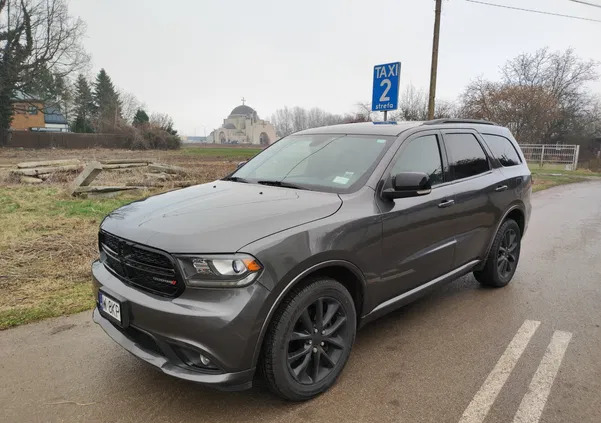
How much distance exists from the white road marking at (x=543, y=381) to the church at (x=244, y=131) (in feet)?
353

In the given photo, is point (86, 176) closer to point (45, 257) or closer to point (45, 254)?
point (45, 254)

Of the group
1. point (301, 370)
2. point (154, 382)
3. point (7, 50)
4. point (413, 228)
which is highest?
point (7, 50)

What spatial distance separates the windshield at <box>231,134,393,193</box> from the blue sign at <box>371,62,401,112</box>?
17.9 ft

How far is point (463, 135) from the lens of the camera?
4254 millimetres

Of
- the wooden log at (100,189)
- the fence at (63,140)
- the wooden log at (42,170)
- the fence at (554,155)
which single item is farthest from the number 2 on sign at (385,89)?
the fence at (63,140)

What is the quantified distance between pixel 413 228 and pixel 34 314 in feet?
11.6

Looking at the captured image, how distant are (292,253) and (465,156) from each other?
99.9 inches

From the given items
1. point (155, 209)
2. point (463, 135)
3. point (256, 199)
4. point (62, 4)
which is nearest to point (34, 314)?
point (155, 209)

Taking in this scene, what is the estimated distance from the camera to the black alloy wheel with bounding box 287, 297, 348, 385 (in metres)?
2.65

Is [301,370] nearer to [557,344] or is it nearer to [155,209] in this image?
[155,209]

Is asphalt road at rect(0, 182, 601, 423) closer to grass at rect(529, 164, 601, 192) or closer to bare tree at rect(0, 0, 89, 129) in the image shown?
grass at rect(529, 164, 601, 192)

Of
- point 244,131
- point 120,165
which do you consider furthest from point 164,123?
point 244,131

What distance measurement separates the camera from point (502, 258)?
4777 mm

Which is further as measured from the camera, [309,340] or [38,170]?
[38,170]
